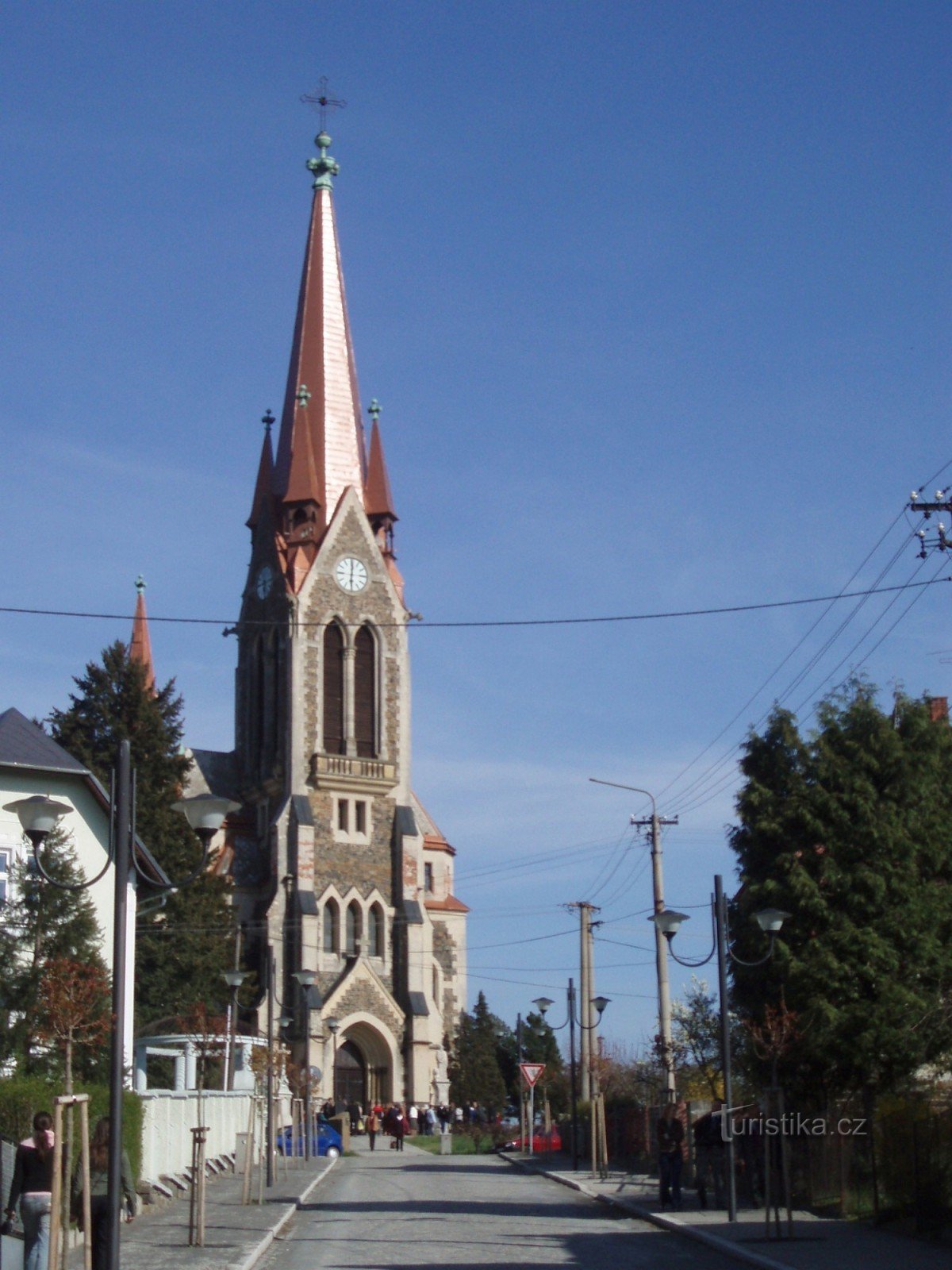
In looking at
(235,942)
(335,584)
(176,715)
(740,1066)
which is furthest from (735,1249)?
(335,584)

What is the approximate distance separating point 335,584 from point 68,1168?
53832 mm

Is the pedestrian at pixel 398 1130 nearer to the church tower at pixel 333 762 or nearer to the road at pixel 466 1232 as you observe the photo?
the church tower at pixel 333 762

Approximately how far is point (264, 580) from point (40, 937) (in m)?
42.5

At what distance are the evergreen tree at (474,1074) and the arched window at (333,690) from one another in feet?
45.6

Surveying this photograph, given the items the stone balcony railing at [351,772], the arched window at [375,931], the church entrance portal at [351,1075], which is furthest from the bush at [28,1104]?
the stone balcony railing at [351,772]

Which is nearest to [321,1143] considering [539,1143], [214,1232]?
[539,1143]

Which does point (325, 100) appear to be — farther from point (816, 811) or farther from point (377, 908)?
point (816, 811)

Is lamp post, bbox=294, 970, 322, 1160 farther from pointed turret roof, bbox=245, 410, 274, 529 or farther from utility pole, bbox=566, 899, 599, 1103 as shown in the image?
pointed turret roof, bbox=245, 410, 274, 529

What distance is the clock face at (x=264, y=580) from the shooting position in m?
69.8

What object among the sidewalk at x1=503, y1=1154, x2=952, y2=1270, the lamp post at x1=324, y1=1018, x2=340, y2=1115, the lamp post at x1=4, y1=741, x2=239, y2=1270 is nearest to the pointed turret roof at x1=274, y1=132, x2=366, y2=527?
the lamp post at x1=324, y1=1018, x2=340, y2=1115

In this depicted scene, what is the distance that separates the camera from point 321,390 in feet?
233

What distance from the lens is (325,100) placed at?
7631 centimetres

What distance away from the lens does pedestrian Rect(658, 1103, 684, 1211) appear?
23641 millimetres

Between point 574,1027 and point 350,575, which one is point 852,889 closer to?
point 574,1027
